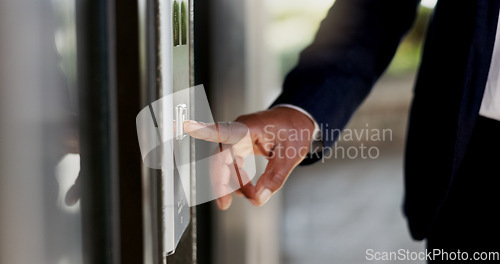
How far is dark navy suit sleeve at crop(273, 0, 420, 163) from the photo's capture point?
0.39 m

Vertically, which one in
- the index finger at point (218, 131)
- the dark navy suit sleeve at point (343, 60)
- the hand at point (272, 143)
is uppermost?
the dark navy suit sleeve at point (343, 60)

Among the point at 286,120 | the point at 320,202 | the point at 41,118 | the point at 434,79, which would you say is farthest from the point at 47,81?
the point at 320,202

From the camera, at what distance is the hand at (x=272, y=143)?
320 millimetres

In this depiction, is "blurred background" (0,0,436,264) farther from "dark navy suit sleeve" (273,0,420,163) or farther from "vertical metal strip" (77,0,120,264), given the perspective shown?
"dark navy suit sleeve" (273,0,420,163)

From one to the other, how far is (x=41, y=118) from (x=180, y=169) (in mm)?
85

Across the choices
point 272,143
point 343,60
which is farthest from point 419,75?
point 272,143

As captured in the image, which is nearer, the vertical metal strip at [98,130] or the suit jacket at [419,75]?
the vertical metal strip at [98,130]

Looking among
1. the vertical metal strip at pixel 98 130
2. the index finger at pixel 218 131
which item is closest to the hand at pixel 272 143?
the index finger at pixel 218 131

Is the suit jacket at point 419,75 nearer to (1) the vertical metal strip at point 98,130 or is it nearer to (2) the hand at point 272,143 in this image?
(2) the hand at point 272,143

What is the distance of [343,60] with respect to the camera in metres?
0.41

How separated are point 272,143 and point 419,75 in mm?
183

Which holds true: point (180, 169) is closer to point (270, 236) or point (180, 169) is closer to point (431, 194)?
point (431, 194)

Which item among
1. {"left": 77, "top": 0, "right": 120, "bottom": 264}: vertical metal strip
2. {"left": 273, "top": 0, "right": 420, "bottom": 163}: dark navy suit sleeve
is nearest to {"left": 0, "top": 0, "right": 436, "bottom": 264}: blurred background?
{"left": 77, "top": 0, "right": 120, "bottom": 264}: vertical metal strip

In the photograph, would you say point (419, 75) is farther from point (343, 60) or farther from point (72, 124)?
point (72, 124)
